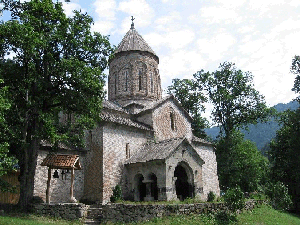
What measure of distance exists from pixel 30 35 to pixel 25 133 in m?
4.71

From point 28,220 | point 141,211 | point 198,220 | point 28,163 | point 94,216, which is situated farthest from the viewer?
point 94,216

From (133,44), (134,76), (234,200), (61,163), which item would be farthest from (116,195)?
(133,44)

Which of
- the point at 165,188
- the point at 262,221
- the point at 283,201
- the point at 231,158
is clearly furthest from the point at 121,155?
the point at 231,158

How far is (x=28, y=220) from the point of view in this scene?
453 inches

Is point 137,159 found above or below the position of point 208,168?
above

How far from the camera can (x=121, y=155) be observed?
18828mm

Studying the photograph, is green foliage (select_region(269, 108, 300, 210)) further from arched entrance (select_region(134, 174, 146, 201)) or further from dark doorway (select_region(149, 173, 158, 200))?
arched entrance (select_region(134, 174, 146, 201))

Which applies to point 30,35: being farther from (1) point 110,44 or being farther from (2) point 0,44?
(1) point 110,44

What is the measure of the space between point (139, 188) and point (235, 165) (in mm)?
13782

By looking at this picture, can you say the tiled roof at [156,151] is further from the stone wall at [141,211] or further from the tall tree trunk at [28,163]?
the tall tree trunk at [28,163]

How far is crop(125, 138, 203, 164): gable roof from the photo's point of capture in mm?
16891

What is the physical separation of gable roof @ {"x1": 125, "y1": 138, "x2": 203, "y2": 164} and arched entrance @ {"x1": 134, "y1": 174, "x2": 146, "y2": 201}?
49.5 inches

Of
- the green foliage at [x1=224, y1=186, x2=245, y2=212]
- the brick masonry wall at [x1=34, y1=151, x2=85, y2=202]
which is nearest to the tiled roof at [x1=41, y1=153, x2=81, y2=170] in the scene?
the brick masonry wall at [x1=34, y1=151, x2=85, y2=202]

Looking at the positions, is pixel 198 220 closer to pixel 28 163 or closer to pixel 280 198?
pixel 28 163
